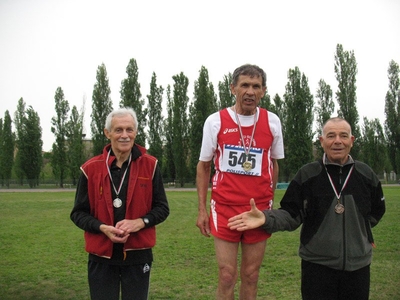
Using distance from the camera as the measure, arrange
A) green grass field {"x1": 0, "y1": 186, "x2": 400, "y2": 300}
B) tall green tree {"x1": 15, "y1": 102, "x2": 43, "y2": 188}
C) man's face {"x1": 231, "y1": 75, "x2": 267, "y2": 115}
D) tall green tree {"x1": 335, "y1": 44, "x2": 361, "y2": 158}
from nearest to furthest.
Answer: man's face {"x1": 231, "y1": 75, "x2": 267, "y2": 115} → green grass field {"x1": 0, "y1": 186, "x2": 400, "y2": 300} → tall green tree {"x1": 335, "y1": 44, "x2": 361, "y2": 158} → tall green tree {"x1": 15, "y1": 102, "x2": 43, "y2": 188}

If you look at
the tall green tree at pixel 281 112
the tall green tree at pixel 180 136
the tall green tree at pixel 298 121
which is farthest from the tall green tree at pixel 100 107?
the tall green tree at pixel 298 121

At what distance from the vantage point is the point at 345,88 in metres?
40.8

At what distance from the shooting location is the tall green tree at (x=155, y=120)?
44.1m

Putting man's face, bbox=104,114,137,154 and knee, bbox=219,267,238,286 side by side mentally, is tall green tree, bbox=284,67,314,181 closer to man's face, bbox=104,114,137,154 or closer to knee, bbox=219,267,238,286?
knee, bbox=219,267,238,286

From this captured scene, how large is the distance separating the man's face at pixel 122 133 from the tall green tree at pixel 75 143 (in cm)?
4247

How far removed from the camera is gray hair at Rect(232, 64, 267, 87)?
3098 millimetres

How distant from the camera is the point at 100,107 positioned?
43.4 meters

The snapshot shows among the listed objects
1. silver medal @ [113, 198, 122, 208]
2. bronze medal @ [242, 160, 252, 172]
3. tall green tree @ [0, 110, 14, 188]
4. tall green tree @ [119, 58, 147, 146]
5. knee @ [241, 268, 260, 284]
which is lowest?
knee @ [241, 268, 260, 284]

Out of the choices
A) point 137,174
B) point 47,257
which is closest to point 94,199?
point 137,174

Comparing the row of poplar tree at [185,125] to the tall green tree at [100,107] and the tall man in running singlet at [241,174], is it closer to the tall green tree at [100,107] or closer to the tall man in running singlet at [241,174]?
the tall green tree at [100,107]

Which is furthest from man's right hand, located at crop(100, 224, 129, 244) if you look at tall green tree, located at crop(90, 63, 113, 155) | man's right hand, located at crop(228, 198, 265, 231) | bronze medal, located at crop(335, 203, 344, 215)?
tall green tree, located at crop(90, 63, 113, 155)

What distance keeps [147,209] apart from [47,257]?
5.03 m

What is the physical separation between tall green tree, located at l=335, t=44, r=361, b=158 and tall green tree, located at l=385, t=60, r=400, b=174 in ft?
22.3

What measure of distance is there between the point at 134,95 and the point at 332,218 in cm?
4174
